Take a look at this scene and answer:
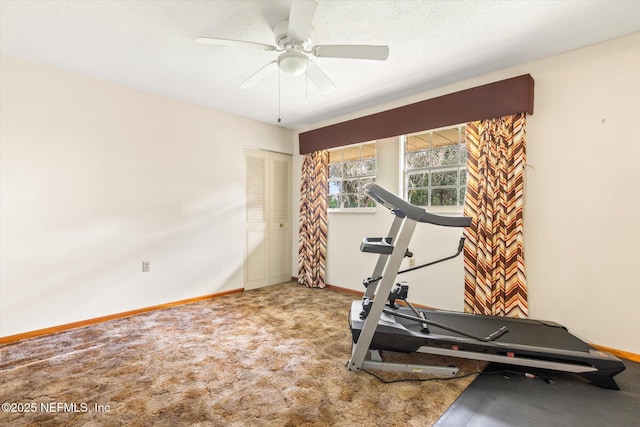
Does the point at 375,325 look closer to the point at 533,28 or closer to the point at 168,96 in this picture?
the point at 533,28

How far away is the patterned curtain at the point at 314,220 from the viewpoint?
4641 millimetres

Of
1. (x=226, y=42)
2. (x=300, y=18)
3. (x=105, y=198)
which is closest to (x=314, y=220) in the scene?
(x=105, y=198)

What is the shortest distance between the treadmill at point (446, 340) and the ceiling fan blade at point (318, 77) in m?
1.06

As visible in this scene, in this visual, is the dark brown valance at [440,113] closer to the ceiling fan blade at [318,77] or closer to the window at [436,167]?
the window at [436,167]

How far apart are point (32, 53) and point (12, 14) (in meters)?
0.64

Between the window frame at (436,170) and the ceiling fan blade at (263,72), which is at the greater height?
the ceiling fan blade at (263,72)

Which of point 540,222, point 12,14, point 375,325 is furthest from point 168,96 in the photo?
point 540,222

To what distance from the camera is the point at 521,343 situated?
6.97 ft

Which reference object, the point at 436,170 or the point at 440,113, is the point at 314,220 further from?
the point at 440,113

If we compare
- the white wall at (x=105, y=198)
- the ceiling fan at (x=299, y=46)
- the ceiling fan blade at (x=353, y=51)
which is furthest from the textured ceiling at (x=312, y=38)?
the white wall at (x=105, y=198)

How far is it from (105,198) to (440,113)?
380 centimetres

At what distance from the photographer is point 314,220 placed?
→ 4711mm

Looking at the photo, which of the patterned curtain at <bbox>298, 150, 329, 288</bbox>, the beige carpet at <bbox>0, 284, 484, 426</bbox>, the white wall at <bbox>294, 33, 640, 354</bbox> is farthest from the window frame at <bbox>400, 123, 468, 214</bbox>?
the beige carpet at <bbox>0, 284, 484, 426</bbox>

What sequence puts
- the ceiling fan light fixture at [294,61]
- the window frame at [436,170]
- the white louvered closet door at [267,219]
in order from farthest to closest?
the white louvered closet door at [267,219]
the window frame at [436,170]
the ceiling fan light fixture at [294,61]
